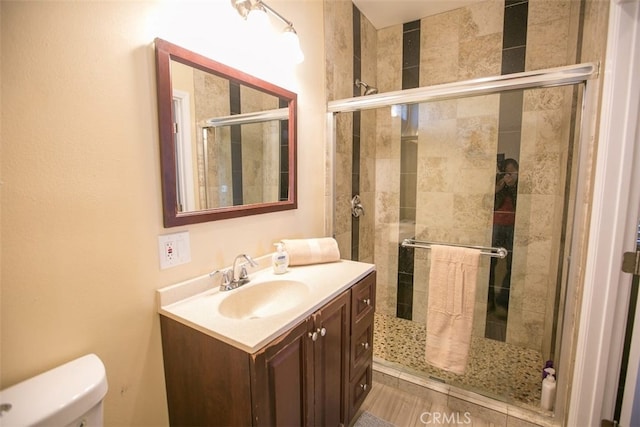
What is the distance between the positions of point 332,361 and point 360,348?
12.2 inches

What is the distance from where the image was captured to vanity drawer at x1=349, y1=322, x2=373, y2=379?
1.38 meters

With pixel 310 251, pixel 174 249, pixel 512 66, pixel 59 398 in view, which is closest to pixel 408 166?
pixel 512 66

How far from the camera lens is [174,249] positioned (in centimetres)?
107

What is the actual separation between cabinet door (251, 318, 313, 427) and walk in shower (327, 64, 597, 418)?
1.06 metres

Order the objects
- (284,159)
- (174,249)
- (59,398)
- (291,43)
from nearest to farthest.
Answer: (59,398)
(174,249)
(291,43)
(284,159)

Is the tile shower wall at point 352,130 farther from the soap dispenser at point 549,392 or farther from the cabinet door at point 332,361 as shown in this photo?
the soap dispenser at point 549,392

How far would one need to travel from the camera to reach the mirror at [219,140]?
1.02 metres

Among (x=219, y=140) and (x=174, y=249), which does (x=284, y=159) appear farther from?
(x=174, y=249)

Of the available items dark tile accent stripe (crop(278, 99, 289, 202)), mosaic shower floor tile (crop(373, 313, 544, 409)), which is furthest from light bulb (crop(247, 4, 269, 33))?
mosaic shower floor tile (crop(373, 313, 544, 409))

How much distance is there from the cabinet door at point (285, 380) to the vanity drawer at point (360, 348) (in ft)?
1.19

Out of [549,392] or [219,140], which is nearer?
[219,140]

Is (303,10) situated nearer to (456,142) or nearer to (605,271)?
(456,142)

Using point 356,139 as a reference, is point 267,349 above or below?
below

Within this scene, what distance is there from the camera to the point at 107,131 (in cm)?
86
